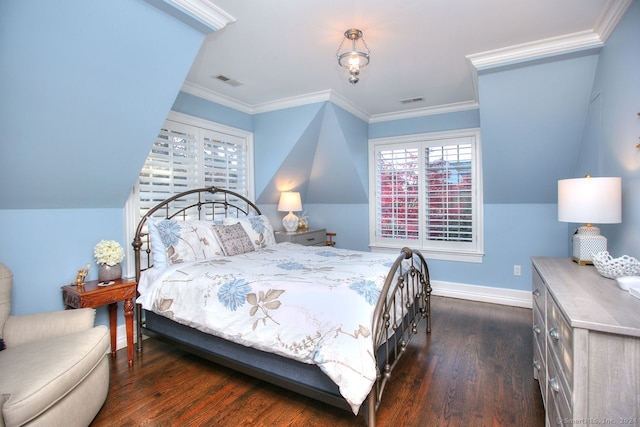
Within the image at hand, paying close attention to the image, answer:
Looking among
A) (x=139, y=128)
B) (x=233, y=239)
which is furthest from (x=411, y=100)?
(x=139, y=128)

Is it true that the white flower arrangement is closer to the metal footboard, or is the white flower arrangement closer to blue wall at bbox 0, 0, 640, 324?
blue wall at bbox 0, 0, 640, 324

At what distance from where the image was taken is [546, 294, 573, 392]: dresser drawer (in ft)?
4.24

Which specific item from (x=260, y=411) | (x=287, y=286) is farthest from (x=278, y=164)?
(x=260, y=411)

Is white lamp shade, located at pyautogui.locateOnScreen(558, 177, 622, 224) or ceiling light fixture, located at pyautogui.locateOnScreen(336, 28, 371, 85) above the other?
ceiling light fixture, located at pyautogui.locateOnScreen(336, 28, 371, 85)

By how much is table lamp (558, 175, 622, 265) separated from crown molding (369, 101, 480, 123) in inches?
87.4

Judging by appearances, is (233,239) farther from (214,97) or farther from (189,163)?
(214,97)

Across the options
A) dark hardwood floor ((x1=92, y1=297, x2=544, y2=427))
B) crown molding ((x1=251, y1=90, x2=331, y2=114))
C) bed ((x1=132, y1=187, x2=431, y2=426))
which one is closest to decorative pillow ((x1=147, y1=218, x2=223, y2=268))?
bed ((x1=132, y1=187, x2=431, y2=426))

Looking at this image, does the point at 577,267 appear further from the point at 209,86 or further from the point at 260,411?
the point at 209,86

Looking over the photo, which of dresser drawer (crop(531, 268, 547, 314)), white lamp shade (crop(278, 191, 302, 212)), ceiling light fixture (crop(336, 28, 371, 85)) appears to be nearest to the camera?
dresser drawer (crop(531, 268, 547, 314))

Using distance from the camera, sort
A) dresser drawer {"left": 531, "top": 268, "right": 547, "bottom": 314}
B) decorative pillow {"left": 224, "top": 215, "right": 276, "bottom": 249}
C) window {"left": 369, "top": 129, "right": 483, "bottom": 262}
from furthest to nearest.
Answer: window {"left": 369, "top": 129, "right": 483, "bottom": 262}
decorative pillow {"left": 224, "top": 215, "right": 276, "bottom": 249}
dresser drawer {"left": 531, "top": 268, "right": 547, "bottom": 314}

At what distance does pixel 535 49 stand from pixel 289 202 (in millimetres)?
3052

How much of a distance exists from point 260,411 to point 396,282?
1.18 m

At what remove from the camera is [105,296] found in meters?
2.40

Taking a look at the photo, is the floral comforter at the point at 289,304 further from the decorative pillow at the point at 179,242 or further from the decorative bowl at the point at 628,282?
the decorative bowl at the point at 628,282
